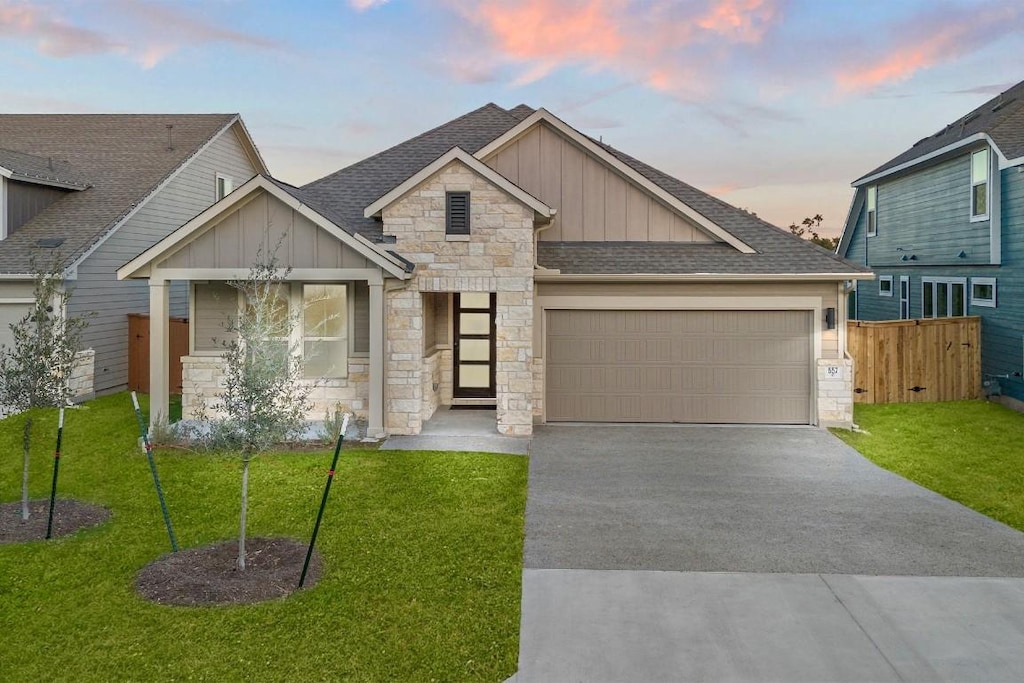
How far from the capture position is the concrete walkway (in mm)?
12516

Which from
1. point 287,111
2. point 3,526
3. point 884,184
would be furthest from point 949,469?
point 287,111

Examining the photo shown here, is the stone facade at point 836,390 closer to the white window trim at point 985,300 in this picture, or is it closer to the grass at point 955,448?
the grass at point 955,448

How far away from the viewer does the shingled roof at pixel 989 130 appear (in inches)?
644

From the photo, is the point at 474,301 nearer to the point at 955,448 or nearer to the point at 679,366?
the point at 679,366

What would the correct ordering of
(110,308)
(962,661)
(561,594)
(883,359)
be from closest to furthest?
(962,661), (561,594), (883,359), (110,308)

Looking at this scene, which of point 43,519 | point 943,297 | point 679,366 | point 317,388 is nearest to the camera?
point 43,519

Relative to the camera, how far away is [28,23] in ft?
65.9

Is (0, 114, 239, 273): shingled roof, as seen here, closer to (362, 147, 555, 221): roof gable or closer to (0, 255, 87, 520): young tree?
(362, 147, 555, 221): roof gable

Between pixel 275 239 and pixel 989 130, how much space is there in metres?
14.0

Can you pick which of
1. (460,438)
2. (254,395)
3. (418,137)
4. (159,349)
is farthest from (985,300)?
(159,349)

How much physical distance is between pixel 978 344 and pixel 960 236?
2.60 m

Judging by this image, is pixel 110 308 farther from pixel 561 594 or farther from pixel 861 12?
pixel 861 12

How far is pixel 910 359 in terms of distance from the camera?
1703 centimetres

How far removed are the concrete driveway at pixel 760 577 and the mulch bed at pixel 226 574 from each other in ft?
6.71
